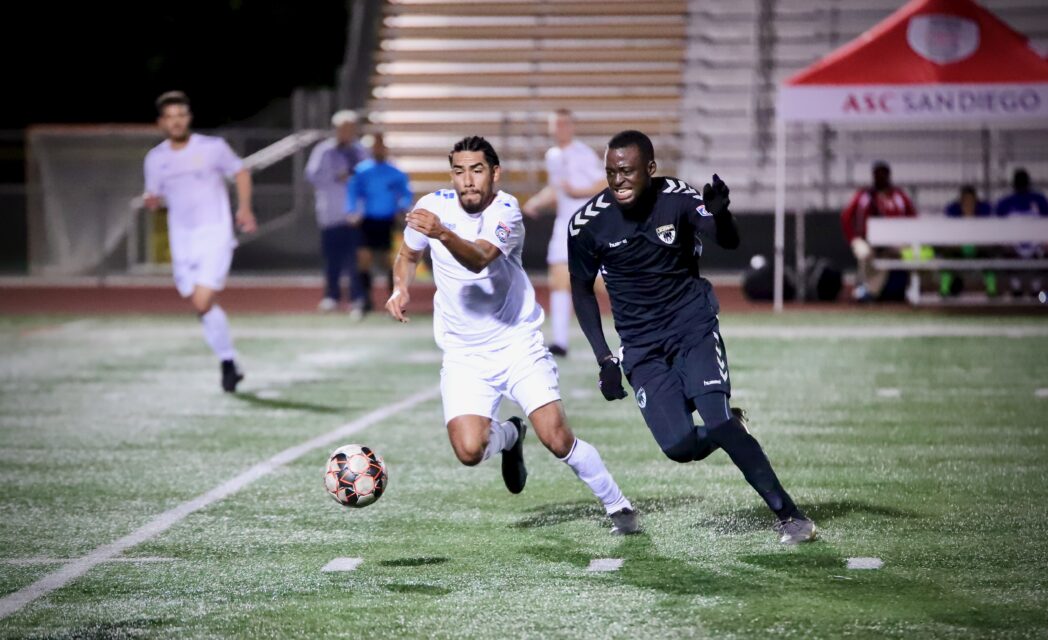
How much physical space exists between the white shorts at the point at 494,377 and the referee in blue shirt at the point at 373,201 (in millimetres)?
11853

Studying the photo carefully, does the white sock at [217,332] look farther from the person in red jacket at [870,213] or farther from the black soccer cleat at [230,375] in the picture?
the person in red jacket at [870,213]

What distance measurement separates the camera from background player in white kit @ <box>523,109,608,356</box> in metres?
14.5

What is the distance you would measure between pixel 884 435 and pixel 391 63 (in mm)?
20752

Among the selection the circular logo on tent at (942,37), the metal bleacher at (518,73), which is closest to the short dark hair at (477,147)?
the circular logo on tent at (942,37)

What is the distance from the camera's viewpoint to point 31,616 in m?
5.78

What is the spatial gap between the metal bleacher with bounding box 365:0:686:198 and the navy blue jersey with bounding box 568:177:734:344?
19.1m

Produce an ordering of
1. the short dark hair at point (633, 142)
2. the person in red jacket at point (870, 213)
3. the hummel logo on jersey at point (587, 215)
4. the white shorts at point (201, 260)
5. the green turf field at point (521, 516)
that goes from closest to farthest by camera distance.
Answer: the green turf field at point (521, 516) < the short dark hair at point (633, 142) < the hummel logo on jersey at point (587, 215) < the white shorts at point (201, 260) < the person in red jacket at point (870, 213)

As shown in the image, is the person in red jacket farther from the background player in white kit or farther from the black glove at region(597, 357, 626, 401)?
the black glove at region(597, 357, 626, 401)

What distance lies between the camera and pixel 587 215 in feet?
23.5

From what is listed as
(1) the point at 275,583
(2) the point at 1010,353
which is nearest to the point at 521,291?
(1) the point at 275,583

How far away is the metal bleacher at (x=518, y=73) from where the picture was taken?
1078 inches

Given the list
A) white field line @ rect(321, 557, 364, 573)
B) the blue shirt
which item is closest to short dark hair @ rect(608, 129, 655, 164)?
white field line @ rect(321, 557, 364, 573)

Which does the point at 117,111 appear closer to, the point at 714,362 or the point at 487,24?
the point at 487,24

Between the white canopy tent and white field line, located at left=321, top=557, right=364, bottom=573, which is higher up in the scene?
the white canopy tent
